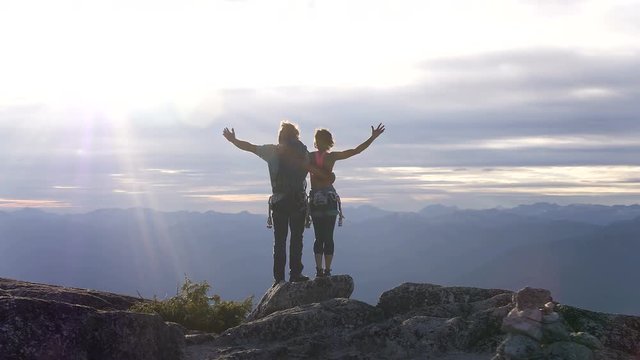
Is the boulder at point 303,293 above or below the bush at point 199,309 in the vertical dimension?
above

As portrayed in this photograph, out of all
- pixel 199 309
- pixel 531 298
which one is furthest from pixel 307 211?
pixel 531 298

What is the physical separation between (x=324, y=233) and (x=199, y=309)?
406cm

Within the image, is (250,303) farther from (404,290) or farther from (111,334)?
(111,334)

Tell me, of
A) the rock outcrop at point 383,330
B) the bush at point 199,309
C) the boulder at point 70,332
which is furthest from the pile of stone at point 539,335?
the bush at point 199,309

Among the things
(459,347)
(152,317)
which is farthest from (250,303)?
(459,347)

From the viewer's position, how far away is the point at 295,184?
18547mm

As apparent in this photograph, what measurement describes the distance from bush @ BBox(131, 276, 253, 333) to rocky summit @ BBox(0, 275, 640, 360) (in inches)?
64.6

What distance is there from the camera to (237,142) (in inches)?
722

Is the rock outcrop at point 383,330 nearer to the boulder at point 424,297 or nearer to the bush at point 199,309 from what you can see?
the boulder at point 424,297

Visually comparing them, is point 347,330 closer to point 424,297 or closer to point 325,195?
point 424,297

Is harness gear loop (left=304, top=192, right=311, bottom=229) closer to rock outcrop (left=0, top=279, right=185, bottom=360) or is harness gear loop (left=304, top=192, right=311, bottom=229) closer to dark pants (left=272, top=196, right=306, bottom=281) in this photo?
dark pants (left=272, top=196, right=306, bottom=281)

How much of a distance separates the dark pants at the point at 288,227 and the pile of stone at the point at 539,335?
7323 mm

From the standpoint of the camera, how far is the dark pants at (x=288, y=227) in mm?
18578

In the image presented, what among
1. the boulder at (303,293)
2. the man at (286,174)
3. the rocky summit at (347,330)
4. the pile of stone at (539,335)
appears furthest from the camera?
the man at (286,174)
